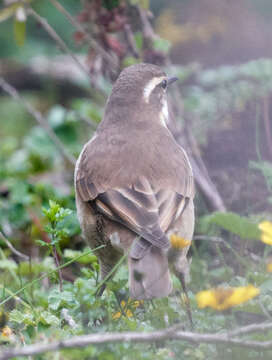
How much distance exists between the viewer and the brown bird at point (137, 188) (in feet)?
13.1

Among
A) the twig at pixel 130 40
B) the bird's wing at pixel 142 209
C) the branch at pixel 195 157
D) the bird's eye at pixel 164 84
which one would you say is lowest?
the branch at pixel 195 157

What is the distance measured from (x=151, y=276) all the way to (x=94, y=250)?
0.38 meters

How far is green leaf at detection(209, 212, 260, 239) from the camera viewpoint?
425 centimetres

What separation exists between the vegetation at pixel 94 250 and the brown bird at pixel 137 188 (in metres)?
0.16

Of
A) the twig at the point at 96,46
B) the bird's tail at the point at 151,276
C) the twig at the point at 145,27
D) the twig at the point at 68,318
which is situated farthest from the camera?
the twig at the point at 145,27

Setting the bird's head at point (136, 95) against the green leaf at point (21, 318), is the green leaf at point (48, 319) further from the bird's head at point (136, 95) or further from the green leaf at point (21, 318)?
the bird's head at point (136, 95)

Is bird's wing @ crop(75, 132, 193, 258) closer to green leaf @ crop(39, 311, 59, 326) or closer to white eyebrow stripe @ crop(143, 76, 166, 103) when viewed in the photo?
green leaf @ crop(39, 311, 59, 326)

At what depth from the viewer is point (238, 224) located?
429 centimetres

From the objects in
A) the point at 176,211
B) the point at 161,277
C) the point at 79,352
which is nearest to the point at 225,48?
the point at 176,211

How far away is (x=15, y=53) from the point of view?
1285 cm

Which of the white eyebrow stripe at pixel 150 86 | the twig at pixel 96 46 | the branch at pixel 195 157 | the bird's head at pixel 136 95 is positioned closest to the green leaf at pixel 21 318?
the bird's head at pixel 136 95

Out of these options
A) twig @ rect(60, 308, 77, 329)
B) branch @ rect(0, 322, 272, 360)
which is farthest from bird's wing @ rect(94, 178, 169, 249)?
branch @ rect(0, 322, 272, 360)

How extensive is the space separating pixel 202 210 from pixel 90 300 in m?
2.51

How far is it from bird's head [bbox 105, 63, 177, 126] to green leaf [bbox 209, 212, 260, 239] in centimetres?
130
